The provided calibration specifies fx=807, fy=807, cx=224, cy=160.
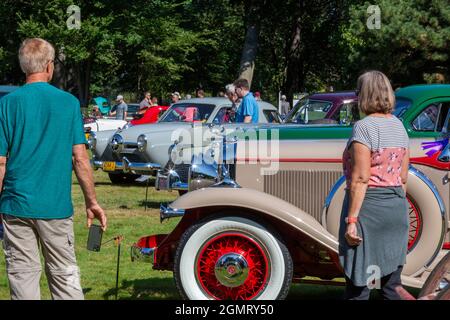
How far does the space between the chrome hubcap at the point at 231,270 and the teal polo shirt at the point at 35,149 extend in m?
1.42

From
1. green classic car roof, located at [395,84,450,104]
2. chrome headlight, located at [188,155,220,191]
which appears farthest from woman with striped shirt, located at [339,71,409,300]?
green classic car roof, located at [395,84,450,104]

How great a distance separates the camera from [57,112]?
4457 millimetres

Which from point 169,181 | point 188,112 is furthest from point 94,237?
point 188,112

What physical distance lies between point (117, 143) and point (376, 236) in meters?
9.48

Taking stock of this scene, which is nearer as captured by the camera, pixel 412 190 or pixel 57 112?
pixel 57 112

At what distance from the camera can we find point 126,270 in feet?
23.9

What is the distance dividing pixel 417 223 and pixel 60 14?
30.4m

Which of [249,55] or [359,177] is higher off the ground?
[249,55]

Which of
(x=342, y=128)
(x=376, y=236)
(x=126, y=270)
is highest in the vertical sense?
(x=342, y=128)

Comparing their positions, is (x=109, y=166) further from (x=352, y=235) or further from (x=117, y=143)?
(x=352, y=235)

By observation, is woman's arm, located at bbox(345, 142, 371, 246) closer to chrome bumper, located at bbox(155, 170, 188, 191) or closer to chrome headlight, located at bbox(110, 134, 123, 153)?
chrome bumper, located at bbox(155, 170, 188, 191)

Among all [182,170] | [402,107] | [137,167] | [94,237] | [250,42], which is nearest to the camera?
[94,237]
